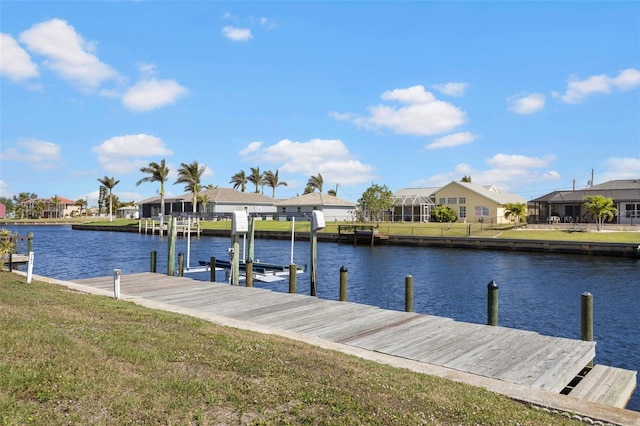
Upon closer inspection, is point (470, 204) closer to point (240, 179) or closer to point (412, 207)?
point (412, 207)

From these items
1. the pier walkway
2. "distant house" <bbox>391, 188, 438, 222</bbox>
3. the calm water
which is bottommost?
the calm water

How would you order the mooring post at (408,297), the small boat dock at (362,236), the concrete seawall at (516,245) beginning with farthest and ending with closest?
1. the small boat dock at (362,236)
2. the concrete seawall at (516,245)
3. the mooring post at (408,297)

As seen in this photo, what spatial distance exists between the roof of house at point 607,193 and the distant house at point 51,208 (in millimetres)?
163416

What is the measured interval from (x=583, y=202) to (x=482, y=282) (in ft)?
147

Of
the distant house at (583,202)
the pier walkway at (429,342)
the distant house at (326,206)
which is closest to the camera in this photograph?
the pier walkway at (429,342)

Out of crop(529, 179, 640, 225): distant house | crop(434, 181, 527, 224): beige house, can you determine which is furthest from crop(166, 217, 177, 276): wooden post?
crop(434, 181, 527, 224): beige house

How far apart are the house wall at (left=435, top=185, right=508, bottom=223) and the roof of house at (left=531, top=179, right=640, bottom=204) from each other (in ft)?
27.1

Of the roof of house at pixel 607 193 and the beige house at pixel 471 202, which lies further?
the beige house at pixel 471 202

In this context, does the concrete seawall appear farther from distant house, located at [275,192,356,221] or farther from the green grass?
the green grass

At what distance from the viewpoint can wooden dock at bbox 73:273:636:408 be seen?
8.48 meters

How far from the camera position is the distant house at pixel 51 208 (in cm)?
17175

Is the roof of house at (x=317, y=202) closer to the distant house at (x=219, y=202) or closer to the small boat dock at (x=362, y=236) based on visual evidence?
the distant house at (x=219, y=202)

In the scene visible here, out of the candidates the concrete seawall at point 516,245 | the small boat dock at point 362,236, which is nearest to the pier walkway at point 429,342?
the concrete seawall at point 516,245

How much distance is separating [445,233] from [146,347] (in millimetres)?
53377
